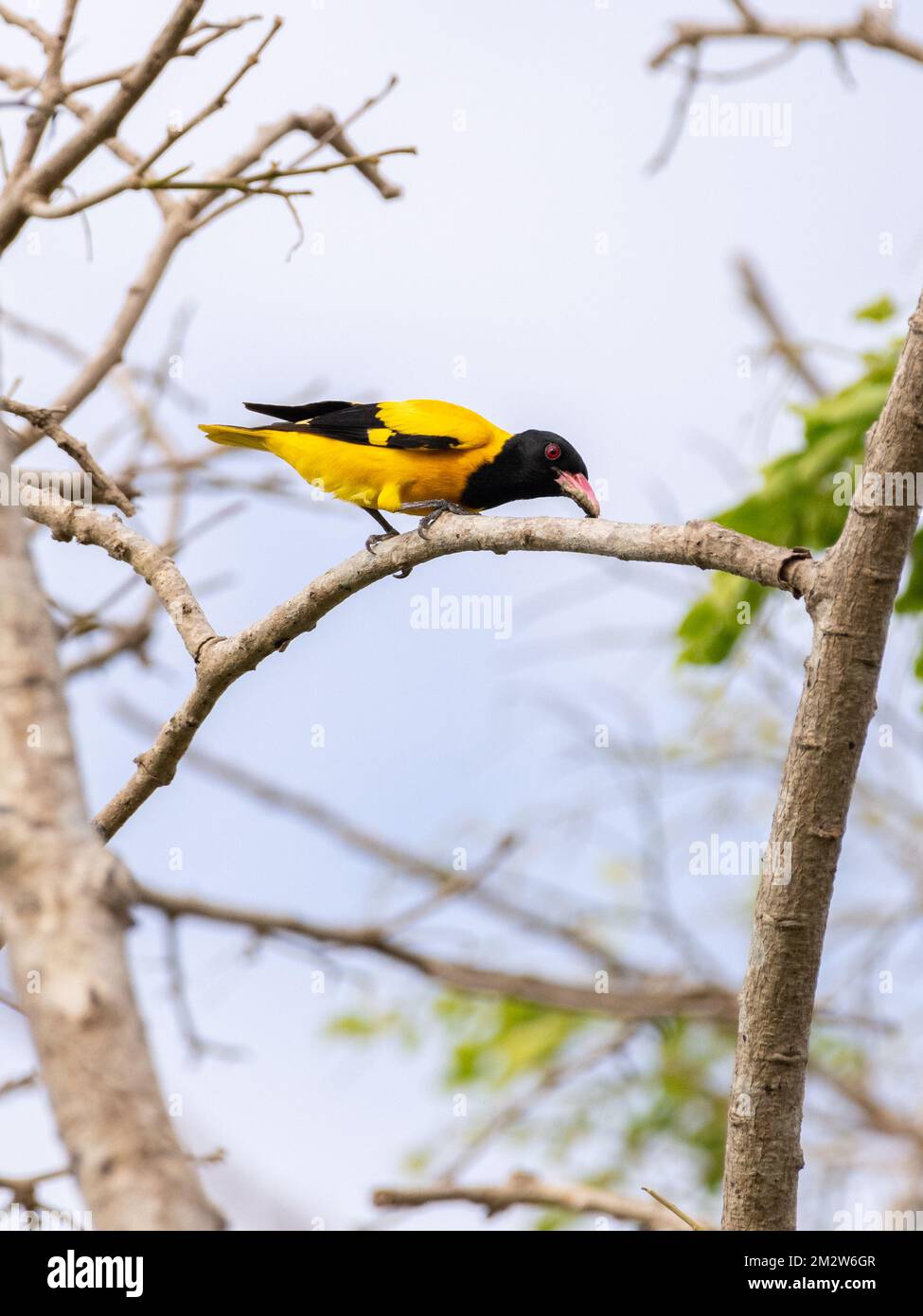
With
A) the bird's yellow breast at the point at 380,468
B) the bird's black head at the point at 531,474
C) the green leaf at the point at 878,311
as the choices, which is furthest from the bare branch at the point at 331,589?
the green leaf at the point at 878,311

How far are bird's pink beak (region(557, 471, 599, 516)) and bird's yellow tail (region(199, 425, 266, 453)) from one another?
1.17 meters

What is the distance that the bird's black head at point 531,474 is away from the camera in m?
5.16

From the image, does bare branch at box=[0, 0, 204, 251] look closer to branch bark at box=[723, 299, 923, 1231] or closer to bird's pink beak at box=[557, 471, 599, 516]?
bird's pink beak at box=[557, 471, 599, 516]

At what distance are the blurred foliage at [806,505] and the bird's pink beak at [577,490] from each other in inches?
19.4

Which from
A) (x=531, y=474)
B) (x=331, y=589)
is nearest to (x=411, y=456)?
(x=531, y=474)

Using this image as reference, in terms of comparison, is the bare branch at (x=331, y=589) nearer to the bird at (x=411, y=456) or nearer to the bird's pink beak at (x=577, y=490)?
the bird at (x=411, y=456)

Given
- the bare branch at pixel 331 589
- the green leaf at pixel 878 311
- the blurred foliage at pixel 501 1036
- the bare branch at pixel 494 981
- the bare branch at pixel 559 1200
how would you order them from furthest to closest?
the blurred foliage at pixel 501 1036, the green leaf at pixel 878 311, the bare branch at pixel 494 981, the bare branch at pixel 559 1200, the bare branch at pixel 331 589

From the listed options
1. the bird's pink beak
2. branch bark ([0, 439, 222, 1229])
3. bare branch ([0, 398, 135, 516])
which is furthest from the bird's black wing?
branch bark ([0, 439, 222, 1229])

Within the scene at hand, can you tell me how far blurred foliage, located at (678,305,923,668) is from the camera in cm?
495

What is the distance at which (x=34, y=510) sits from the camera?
3990 millimetres

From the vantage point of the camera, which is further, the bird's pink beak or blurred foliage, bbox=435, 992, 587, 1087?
blurred foliage, bbox=435, 992, 587, 1087

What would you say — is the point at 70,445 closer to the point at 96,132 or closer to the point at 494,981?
the point at 96,132

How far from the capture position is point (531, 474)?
5.20 m

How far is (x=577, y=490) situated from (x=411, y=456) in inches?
26.7
